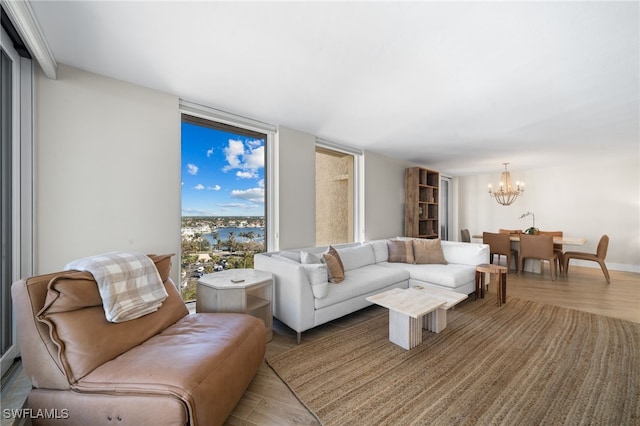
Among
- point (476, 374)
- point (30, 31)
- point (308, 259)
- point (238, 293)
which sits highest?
point (30, 31)

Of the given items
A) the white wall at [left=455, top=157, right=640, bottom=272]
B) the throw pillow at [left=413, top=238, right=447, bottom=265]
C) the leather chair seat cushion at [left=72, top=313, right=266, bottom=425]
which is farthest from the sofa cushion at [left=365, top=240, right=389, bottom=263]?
the white wall at [left=455, top=157, right=640, bottom=272]

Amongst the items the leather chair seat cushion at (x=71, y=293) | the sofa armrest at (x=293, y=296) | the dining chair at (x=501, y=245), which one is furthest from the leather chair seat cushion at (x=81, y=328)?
the dining chair at (x=501, y=245)

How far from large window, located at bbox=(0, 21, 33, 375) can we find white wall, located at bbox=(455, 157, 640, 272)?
8002mm

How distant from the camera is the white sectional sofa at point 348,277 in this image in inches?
94.7

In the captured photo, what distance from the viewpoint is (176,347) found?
1.44 metres

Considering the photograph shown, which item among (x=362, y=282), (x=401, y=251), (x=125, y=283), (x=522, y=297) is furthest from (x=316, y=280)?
(x=522, y=297)

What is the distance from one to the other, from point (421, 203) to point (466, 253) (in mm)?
1946

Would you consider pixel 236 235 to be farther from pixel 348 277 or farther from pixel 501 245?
pixel 501 245

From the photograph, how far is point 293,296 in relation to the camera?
2.39m

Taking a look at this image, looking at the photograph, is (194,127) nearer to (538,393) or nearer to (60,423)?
(60,423)

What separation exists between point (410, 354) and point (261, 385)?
1.22 meters

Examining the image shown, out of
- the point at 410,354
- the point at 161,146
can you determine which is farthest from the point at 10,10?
the point at 410,354

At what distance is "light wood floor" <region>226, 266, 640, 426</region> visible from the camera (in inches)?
60.2

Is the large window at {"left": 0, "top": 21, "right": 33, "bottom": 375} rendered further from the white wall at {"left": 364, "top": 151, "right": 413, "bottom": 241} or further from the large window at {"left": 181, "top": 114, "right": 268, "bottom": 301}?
the white wall at {"left": 364, "top": 151, "right": 413, "bottom": 241}
